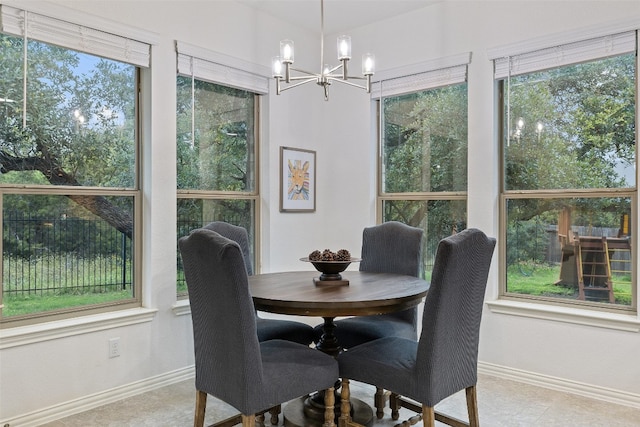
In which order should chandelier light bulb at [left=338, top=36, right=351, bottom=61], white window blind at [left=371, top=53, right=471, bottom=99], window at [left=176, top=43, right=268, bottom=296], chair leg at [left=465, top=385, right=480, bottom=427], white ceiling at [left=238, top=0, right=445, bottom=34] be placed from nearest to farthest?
chair leg at [left=465, top=385, right=480, bottom=427], chandelier light bulb at [left=338, top=36, right=351, bottom=61], window at [left=176, top=43, right=268, bottom=296], white window blind at [left=371, top=53, right=471, bottom=99], white ceiling at [left=238, top=0, right=445, bottom=34]

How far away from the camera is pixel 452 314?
82.2 inches

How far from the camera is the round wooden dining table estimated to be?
7.07 ft

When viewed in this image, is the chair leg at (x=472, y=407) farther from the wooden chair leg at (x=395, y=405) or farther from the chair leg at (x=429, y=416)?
the wooden chair leg at (x=395, y=405)

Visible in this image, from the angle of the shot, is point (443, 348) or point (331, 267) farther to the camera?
point (331, 267)

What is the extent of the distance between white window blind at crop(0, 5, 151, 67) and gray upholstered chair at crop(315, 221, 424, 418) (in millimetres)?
1919

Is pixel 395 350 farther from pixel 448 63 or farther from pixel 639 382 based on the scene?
pixel 448 63

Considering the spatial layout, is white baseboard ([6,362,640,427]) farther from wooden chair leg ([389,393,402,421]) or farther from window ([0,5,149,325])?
wooden chair leg ([389,393,402,421])

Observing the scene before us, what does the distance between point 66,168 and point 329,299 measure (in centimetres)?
181

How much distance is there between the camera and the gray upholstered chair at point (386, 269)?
9.12 feet

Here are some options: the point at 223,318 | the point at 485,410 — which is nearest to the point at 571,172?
the point at 485,410

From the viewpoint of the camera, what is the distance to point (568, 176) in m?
3.23

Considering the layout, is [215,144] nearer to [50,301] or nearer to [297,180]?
[297,180]

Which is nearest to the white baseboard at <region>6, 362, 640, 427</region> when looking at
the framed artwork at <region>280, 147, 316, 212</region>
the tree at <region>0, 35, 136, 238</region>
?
the tree at <region>0, 35, 136, 238</region>

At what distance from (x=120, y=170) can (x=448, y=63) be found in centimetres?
247
